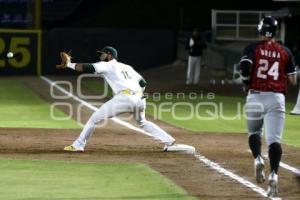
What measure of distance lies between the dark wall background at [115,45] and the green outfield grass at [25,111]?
746cm

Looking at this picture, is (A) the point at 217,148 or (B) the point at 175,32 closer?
(A) the point at 217,148

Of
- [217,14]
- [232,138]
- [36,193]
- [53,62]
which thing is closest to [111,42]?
[53,62]

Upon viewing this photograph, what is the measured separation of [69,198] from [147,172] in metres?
2.11

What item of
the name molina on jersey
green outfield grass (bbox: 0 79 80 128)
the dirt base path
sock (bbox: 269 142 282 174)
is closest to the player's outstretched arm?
the dirt base path

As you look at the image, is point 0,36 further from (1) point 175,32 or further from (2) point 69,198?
(2) point 69,198

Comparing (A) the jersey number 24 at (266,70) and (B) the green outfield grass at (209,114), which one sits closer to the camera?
(A) the jersey number 24 at (266,70)

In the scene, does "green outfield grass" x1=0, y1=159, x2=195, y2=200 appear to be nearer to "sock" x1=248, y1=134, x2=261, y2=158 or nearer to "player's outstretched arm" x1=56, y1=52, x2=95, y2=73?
"sock" x1=248, y1=134, x2=261, y2=158

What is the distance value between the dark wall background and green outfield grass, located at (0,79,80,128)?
7.46 m

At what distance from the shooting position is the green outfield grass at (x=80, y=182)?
9.00m

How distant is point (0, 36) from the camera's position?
1389 inches

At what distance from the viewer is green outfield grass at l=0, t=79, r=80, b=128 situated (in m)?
17.9

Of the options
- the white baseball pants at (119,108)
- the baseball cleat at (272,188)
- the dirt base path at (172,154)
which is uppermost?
the white baseball pants at (119,108)

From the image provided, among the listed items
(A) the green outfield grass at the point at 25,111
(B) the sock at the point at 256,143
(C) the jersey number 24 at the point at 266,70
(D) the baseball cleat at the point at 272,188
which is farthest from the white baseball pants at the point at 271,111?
(A) the green outfield grass at the point at 25,111

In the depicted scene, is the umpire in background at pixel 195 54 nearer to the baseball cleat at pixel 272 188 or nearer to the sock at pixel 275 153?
the sock at pixel 275 153
